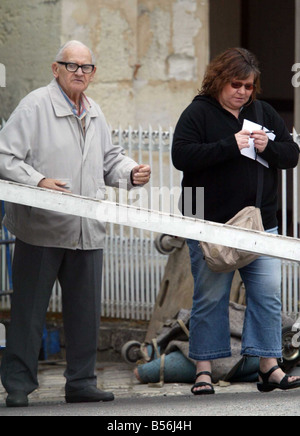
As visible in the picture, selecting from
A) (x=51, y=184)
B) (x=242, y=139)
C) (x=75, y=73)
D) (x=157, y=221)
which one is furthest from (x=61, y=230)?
(x=242, y=139)

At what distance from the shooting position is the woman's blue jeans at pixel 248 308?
6.58m

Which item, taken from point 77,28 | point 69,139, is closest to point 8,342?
point 69,139

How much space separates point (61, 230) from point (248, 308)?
3.46ft

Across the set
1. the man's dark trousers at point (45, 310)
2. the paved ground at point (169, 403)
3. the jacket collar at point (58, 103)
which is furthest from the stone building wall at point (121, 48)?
the man's dark trousers at point (45, 310)

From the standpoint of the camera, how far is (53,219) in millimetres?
6406

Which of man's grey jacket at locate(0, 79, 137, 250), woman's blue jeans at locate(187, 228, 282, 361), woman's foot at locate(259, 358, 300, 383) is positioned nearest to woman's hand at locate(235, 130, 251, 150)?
woman's blue jeans at locate(187, 228, 282, 361)

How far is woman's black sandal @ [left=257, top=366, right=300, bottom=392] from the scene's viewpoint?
651cm

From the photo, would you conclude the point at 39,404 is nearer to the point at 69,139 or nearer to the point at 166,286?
the point at 69,139

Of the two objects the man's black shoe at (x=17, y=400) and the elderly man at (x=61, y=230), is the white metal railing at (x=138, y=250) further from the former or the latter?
the man's black shoe at (x=17, y=400)

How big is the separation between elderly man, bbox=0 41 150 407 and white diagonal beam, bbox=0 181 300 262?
0.53 metres

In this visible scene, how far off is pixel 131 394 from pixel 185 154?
1546mm

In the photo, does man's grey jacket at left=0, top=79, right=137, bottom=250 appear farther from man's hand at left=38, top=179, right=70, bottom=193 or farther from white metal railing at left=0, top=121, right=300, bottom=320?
white metal railing at left=0, top=121, right=300, bottom=320

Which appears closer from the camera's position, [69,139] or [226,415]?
[226,415]

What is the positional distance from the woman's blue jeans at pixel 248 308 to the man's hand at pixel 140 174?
412 millimetres
